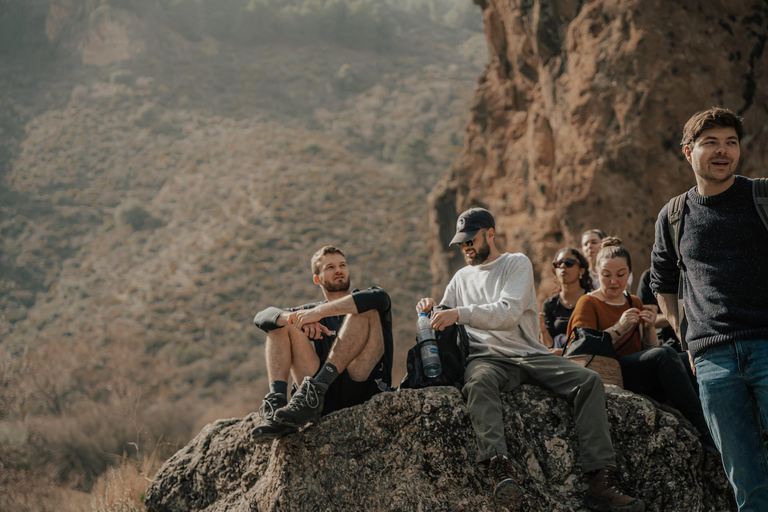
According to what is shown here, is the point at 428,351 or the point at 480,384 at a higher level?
the point at 428,351

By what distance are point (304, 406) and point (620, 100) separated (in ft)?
25.5

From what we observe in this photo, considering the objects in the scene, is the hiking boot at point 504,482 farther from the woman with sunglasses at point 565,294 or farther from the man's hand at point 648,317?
the woman with sunglasses at point 565,294

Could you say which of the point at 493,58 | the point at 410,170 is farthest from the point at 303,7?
the point at 493,58

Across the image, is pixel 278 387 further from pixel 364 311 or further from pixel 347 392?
pixel 364 311

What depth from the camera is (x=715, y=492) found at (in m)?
3.78

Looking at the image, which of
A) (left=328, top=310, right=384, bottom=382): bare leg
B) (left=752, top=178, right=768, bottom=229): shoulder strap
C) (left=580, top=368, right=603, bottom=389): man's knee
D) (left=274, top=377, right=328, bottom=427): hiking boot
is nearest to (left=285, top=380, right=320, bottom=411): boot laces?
(left=274, top=377, right=328, bottom=427): hiking boot

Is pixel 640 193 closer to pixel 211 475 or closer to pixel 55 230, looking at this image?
pixel 211 475

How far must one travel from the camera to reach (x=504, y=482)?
10.8 feet

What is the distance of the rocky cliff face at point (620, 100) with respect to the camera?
875 centimetres

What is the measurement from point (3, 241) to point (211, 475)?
114 ft

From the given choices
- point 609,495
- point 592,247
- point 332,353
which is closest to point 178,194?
point 592,247

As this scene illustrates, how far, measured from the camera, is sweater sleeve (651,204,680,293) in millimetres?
3152

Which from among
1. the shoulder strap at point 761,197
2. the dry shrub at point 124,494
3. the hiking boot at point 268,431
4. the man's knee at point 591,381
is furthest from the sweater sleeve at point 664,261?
the dry shrub at point 124,494

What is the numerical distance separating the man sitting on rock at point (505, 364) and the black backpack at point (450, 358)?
0.27 feet
